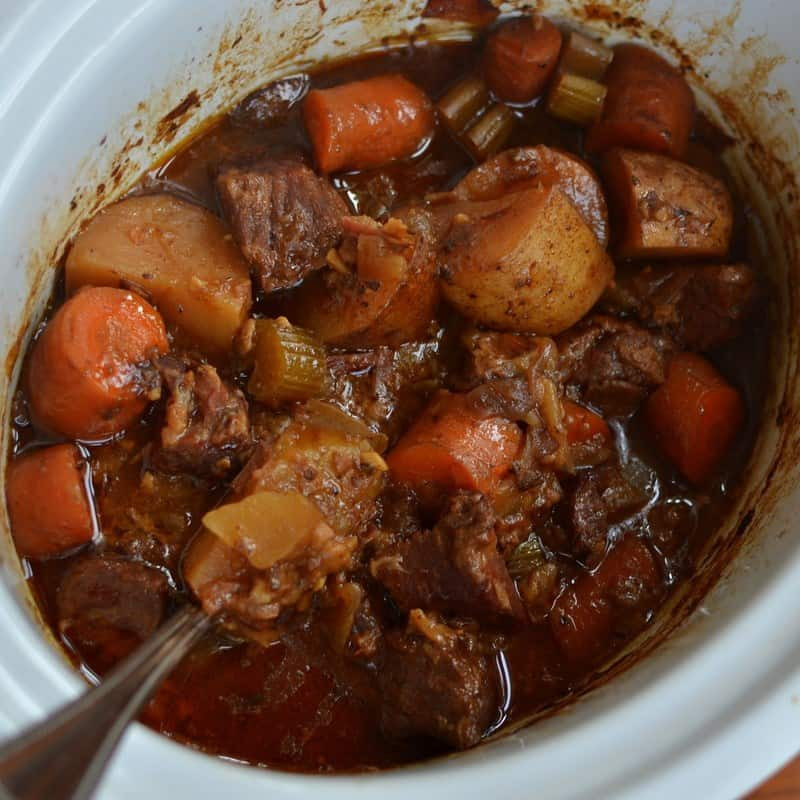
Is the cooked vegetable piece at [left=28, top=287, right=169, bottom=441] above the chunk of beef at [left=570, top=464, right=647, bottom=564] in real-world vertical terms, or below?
above

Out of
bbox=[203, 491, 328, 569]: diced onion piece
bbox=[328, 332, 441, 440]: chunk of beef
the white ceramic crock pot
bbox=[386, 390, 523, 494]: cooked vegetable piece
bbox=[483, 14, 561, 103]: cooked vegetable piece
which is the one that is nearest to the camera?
the white ceramic crock pot

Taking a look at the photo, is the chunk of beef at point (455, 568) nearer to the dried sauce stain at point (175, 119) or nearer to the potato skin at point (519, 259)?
the potato skin at point (519, 259)

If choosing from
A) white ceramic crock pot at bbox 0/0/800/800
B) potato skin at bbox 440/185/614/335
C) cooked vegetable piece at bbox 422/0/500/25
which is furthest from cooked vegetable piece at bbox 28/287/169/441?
cooked vegetable piece at bbox 422/0/500/25

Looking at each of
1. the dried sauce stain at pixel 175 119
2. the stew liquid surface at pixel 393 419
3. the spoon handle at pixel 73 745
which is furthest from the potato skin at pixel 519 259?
the spoon handle at pixel 73 745

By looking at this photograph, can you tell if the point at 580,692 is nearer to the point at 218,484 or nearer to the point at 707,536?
the point at 707,536

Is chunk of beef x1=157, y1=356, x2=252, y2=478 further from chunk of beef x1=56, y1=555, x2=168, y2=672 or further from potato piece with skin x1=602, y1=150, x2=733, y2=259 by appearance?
potato piece with skin x1=602, y1=150, x2=733, y2=259

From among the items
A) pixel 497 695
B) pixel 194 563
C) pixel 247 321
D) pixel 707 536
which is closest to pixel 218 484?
pixel 194 563

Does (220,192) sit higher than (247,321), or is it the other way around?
(220,192)
